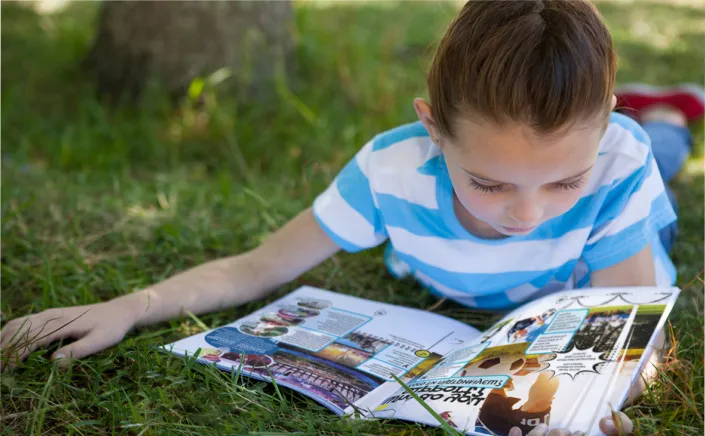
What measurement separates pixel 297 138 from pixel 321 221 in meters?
1.33

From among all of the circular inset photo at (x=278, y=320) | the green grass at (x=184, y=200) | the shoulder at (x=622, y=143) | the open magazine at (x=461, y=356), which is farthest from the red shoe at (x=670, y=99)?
the circular inset photo at (x=278, y=320)

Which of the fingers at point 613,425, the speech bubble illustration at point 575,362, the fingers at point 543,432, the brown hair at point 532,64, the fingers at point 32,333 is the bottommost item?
the fingers at point 613,425

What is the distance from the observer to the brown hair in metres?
1.41

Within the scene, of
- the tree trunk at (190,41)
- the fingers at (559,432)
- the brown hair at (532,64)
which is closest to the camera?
the fingers at (559,432)

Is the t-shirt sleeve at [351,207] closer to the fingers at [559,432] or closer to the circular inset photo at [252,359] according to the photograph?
the circular inset photo at [252,359]

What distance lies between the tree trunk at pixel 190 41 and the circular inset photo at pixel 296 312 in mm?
1704

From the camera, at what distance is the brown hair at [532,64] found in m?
1.41

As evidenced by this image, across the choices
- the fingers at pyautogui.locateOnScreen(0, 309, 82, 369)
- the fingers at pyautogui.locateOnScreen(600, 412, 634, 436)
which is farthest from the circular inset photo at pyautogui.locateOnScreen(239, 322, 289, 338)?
the fingers at pyautogui.locateOnScreen(600, 412, 634, 436)

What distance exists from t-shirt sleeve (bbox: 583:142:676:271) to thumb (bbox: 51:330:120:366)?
1151mm

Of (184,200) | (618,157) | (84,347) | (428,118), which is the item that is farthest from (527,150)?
(184,200)

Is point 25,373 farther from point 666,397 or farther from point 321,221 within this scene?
point 666,397

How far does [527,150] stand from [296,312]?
0.77 meters

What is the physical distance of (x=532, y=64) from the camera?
1406 mm

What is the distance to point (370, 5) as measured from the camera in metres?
5.41
